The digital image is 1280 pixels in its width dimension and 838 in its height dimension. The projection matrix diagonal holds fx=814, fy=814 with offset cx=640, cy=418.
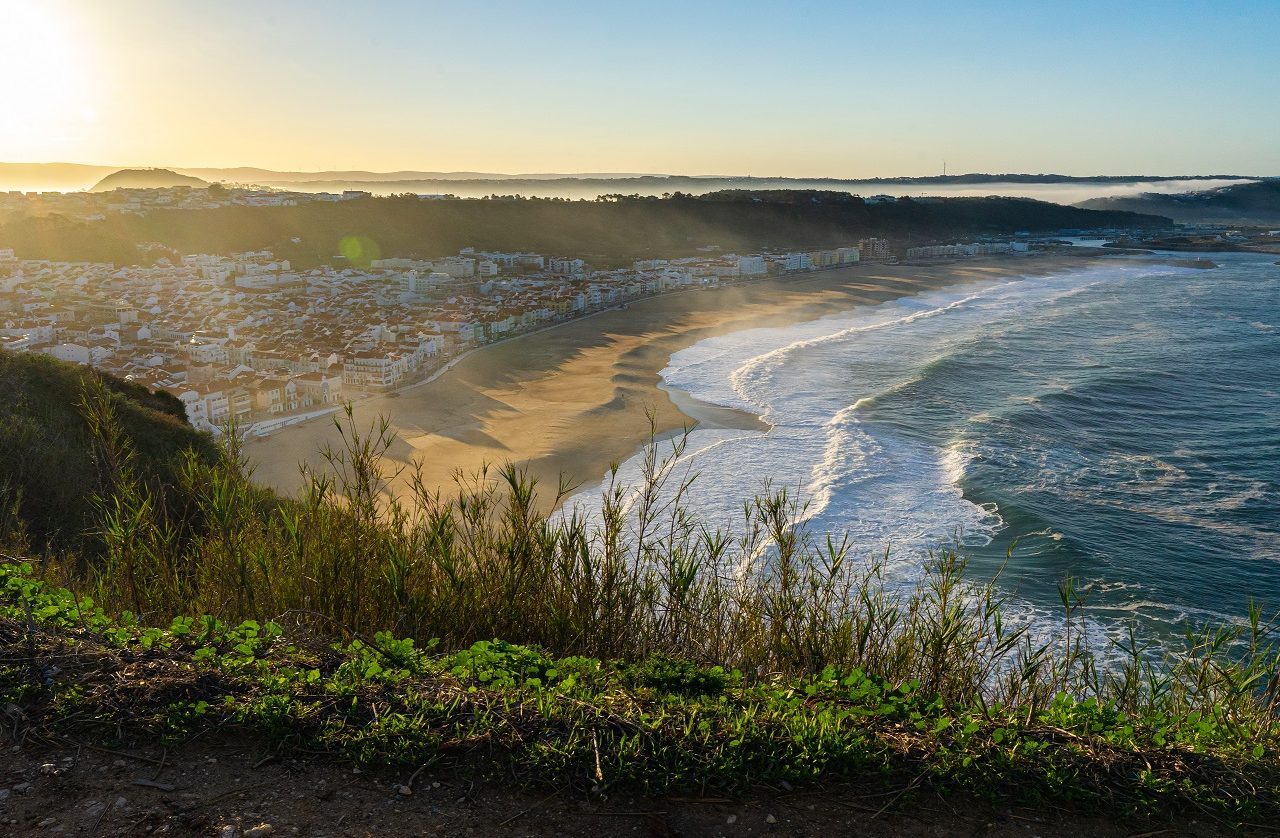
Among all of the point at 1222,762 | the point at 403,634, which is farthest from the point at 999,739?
the point at 403,634

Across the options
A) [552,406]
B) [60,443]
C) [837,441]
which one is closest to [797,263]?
[552,406]

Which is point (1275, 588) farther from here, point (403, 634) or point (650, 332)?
point (650, 332)

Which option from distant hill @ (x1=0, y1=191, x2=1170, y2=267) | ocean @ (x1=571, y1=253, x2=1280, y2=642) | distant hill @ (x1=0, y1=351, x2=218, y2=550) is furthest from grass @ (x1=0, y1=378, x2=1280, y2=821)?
distant hill @ (x1=0, y1=191, x2=1170, y2=267)

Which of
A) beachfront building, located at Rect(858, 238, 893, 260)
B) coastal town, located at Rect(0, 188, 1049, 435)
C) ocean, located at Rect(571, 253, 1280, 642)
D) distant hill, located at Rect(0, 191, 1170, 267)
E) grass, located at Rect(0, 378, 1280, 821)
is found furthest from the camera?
beachfront building, located at Rect(858, 238, 893, 260)

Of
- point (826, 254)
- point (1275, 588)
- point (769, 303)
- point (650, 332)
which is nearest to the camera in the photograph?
point (1275, 588)

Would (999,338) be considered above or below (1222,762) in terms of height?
below

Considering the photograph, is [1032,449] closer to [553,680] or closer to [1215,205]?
[553,680]

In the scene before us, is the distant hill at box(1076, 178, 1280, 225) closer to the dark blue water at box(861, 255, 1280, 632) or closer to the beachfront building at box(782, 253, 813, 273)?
the beachfront building at box(782, 253, 813, 273)
